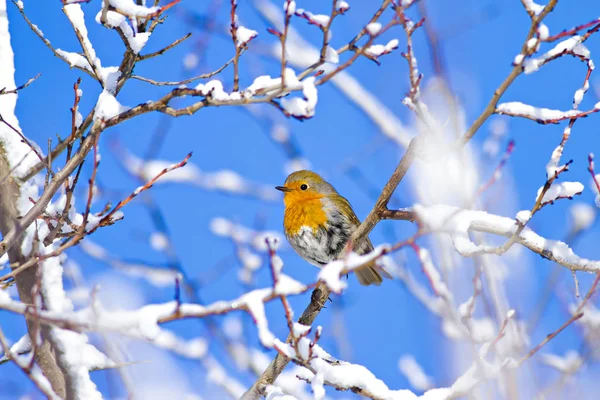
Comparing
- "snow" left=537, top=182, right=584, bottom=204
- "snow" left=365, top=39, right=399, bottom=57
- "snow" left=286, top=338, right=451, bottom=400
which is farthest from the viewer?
"snow" left=286, top=338, right=451, bottom=400

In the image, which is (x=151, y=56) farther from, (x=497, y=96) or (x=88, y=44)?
(x=497, y=96)

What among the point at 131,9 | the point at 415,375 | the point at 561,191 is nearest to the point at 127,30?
the point at 131,9

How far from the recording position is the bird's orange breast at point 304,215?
5.22 m

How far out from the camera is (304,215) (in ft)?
17.4

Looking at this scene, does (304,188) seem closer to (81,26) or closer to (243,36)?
(81,26)

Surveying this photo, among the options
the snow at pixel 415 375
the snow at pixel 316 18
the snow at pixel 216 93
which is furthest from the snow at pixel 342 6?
the snow at pixel 415 375

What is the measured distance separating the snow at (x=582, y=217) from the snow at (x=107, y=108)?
426cm

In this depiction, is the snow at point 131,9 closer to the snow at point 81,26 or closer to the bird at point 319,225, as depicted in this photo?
the snow at point 81,26

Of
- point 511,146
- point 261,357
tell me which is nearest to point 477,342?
point 511,146

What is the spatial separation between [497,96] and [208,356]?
5.38m

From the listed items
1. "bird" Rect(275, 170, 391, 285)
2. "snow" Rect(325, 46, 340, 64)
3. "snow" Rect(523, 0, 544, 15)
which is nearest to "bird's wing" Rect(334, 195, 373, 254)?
"bird" Rect(275, 170, 391, 285)

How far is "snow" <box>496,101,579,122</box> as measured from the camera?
7.58 feet

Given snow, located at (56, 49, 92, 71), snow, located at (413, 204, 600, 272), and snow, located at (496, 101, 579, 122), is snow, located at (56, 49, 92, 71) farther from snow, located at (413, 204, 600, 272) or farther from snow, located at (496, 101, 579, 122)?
snow, located at (496, 101, 579, 122)

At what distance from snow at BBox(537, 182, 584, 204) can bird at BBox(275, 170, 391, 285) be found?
2.49 meters
